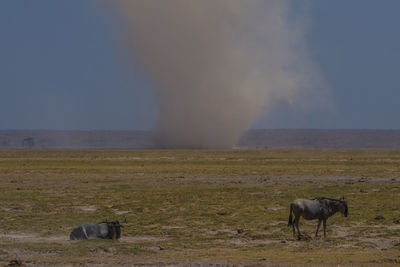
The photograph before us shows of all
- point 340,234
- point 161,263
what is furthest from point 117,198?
point 161,263

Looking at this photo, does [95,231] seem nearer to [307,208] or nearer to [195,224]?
[195,224]

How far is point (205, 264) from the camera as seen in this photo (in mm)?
16531

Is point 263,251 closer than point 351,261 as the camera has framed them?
No

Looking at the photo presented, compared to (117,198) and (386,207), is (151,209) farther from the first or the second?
(386,207)

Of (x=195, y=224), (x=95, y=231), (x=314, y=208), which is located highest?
(x=314, y=208)

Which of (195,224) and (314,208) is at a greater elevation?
(314,208)

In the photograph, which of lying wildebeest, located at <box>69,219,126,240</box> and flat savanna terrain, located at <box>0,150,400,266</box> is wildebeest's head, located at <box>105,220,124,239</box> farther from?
flat savanna terrain, located at <box>0,150,400,266</box>

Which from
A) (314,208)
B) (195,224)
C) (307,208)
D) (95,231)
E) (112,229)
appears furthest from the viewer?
(195,224)

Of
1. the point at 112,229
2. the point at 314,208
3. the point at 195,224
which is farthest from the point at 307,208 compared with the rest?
the point at 112,229

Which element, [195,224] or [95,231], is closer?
[95,231]

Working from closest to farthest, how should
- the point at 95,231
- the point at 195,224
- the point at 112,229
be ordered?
the point at 95,231, the point at 112,229, the point at 195,224

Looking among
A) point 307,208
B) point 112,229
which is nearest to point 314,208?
point 307,208

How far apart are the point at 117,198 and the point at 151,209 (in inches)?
209

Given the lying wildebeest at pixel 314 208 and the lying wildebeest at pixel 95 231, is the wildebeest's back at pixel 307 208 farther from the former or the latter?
the lying wildebeest at pixel 95 231
